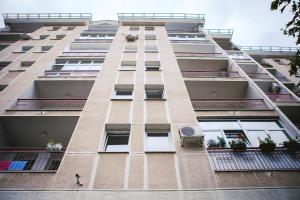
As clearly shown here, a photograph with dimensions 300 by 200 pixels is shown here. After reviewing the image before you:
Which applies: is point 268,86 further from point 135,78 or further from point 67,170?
point 67,170

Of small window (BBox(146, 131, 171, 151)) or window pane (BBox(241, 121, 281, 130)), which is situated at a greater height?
window pane (BBox(241, 121, 281, 130))

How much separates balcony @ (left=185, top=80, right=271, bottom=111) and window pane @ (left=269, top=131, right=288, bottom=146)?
3032mm

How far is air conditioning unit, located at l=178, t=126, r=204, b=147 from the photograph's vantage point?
9.22 metres

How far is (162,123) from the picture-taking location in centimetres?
1077

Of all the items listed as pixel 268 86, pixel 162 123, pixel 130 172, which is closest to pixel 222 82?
pixel 268 86

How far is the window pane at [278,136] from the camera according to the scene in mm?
10851

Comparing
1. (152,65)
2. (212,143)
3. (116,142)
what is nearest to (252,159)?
(212,143)

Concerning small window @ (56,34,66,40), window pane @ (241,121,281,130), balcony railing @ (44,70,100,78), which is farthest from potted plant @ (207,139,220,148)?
small window @ (56,34,66,40)

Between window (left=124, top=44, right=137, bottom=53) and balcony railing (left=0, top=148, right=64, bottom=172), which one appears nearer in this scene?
balcony railing (left=0, top=148, right=64, bottom=172)

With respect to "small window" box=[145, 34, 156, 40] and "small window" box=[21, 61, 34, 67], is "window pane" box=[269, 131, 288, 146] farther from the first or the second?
"small window" box=[21, 61, 34, 67]

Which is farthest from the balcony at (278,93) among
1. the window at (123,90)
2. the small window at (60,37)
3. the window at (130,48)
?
the small window at (60,37)

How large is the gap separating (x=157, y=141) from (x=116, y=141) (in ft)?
5.70

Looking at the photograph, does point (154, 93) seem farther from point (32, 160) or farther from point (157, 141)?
point (32, 160)

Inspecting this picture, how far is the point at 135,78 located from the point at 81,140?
612 cm
